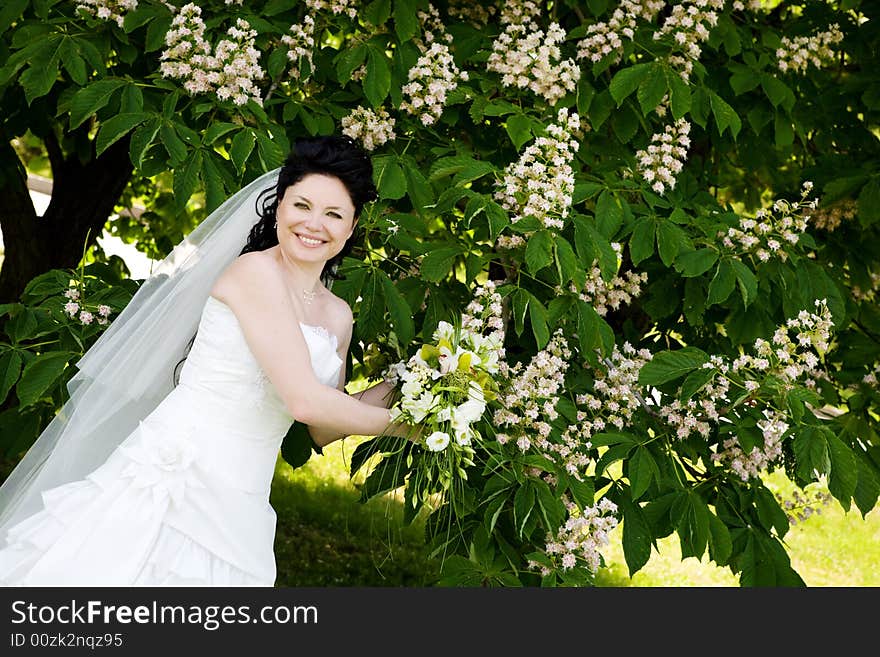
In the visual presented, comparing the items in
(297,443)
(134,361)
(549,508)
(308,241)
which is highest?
(308,241)

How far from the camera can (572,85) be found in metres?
3.71

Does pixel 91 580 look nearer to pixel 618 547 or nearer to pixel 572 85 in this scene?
pixel 572 85

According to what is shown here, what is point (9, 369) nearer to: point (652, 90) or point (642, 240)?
point (642, 240)

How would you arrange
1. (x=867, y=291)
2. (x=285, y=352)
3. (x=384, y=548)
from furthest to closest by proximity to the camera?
(x=384, y=548), (x=867, y=291), (x=285, y=352)

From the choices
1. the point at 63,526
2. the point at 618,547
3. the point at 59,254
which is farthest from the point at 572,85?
the point at 618,547

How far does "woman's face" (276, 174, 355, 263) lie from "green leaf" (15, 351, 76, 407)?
82 centimetres

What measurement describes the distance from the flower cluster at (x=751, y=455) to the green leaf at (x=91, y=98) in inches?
90.8

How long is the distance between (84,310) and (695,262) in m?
2.04

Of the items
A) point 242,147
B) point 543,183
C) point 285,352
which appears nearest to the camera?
point 285,352

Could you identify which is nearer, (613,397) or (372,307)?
(372,307)

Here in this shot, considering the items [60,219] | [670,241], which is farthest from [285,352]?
[60,219]

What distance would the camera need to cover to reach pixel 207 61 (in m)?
3.42

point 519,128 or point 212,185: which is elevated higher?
point 519,128

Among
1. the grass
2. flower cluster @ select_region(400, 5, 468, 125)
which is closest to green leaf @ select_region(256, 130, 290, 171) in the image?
flower cluster @ select_region(400, 5, 468, 125)
